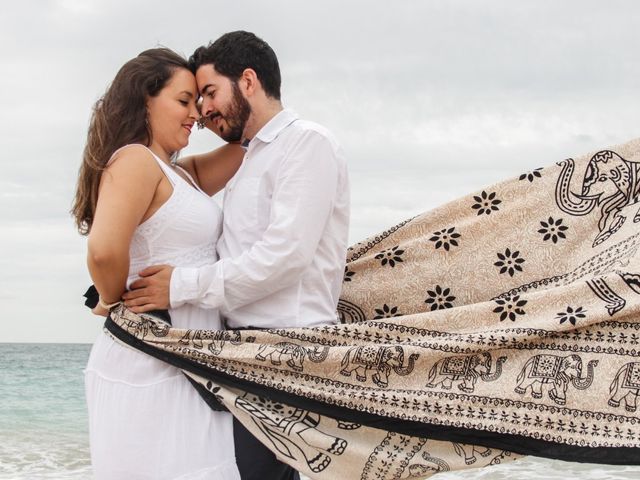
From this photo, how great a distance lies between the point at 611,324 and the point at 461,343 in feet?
1.42

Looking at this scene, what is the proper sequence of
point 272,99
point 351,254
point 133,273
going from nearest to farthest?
point 133,273 → point 272,99 → point 351,254

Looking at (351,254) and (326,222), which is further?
(351,254)

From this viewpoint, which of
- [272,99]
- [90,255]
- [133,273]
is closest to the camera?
[90,255]

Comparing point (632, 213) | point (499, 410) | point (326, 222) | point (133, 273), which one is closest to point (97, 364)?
point (133, 273)

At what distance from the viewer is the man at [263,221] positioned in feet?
7.98

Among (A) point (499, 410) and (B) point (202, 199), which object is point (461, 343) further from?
(B) point (202, 199)

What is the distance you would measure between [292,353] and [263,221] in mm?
379

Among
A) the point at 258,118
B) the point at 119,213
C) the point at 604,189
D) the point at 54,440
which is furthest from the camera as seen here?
the point at 54,440

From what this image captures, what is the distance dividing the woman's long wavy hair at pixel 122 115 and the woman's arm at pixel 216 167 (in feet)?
1.62

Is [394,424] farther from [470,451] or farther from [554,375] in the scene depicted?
[554,375]

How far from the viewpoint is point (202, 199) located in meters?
2.61

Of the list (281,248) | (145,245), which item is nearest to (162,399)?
(145,245)

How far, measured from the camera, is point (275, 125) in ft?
8.70

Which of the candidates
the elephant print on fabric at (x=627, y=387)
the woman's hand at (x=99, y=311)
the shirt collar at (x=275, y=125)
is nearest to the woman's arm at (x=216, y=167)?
the shirt collar at (x=275, y=125)
